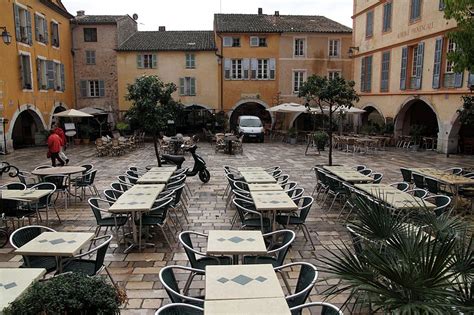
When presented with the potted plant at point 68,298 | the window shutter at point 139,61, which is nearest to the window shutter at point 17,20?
the window shutter at point 139,61

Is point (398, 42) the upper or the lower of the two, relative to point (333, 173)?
upper

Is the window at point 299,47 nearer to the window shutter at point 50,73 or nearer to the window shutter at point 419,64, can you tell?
the window shutter at point 419,64

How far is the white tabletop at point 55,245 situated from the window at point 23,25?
60.4 feet

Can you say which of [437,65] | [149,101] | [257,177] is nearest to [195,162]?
[149,101]

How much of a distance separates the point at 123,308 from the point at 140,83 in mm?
8626

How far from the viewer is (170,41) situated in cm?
2792

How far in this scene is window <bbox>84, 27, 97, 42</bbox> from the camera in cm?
2644

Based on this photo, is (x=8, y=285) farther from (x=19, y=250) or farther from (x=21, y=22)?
(x=21, y=22)

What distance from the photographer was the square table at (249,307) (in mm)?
2861

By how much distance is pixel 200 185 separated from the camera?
11.1 meters

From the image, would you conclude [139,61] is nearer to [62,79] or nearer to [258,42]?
[62,79]

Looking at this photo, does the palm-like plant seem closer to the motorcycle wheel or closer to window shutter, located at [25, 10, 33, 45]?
the motorcycle wheel

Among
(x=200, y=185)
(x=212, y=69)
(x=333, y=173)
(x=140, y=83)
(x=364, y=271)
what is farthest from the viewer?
(x=212, y=69)

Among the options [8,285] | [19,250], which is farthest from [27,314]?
[19,250]
